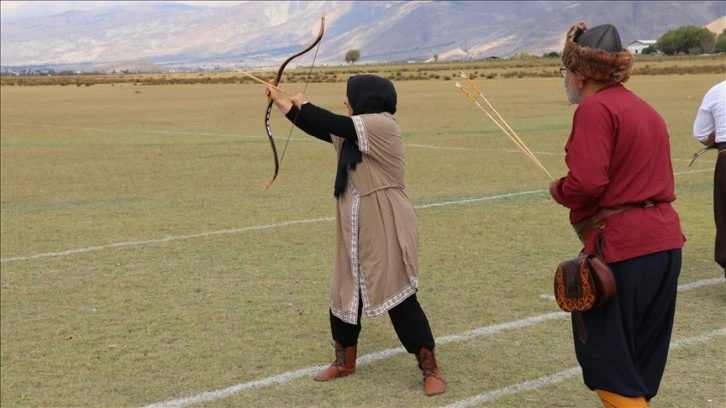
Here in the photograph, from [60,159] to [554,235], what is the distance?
43.9ft

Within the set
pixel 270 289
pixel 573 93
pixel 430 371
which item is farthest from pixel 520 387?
pixel 270 289

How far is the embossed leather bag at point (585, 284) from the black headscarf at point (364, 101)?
175 centimetres

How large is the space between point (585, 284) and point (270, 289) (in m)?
4.69

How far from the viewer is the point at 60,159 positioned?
2022cm

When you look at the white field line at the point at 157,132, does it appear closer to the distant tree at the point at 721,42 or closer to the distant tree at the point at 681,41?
the distant tree at the point at 681,41

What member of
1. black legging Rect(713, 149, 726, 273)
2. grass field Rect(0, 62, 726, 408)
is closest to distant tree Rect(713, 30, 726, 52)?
black legging Rect(713, 149, 726, 273)

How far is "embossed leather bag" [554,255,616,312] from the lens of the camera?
12.9 feet

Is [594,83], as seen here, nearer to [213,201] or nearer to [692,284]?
[692,284]

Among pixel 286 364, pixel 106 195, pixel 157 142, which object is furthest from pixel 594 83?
pixel 157 142

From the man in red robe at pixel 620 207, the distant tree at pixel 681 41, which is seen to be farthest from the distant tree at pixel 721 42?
the distant tree at pixel 681 41

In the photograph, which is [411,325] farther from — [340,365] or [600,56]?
[600,56]

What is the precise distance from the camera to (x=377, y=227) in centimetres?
548

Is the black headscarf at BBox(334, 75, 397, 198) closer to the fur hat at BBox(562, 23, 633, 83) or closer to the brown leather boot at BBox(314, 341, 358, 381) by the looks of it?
the brown leather boot at BBox(314, 341, 358, 381)

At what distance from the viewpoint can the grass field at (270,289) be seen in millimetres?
5793
